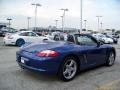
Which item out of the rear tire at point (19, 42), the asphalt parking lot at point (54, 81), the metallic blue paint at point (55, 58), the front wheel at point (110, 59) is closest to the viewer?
the asphalt parking lot at point (54, 81)

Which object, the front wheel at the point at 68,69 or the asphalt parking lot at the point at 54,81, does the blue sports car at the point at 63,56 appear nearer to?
the front wheel at the point at 68,69

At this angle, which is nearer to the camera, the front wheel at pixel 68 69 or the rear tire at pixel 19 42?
the front wheel at pixel 68 69

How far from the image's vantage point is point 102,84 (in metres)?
5.71

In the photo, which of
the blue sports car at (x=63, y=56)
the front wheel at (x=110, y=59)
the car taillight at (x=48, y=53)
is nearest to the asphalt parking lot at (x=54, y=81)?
the blue sports car at (x=63, y=56)

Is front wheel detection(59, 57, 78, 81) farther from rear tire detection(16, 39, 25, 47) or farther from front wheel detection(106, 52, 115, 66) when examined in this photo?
rear tire detection(16, 39, 25, 47)

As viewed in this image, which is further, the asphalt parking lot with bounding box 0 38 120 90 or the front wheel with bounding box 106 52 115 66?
the front wheel with bounding box 106 52 115 66

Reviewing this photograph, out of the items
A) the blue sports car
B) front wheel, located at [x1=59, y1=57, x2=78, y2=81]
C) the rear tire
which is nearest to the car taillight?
the blue sports car

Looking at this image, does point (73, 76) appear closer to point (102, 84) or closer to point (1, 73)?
point (102, 84)

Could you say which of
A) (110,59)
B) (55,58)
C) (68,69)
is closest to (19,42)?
(110,59)

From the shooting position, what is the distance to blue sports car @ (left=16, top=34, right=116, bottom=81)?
5512 mm

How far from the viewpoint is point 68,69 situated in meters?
5.99

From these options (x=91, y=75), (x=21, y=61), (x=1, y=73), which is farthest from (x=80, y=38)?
(x=1, y=73)

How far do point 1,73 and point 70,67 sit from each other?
7.14ft

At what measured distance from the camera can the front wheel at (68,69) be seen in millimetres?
5777
